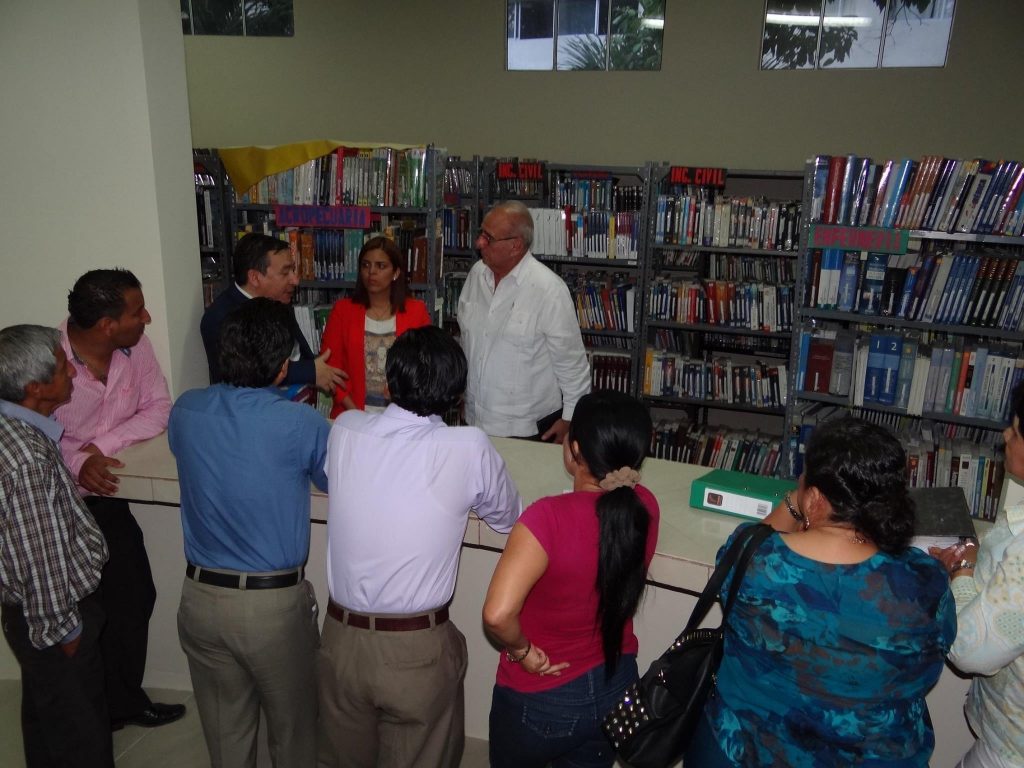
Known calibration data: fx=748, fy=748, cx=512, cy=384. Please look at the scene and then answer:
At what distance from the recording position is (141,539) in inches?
104

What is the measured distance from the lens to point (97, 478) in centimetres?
240

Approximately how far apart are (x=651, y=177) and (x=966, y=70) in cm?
284

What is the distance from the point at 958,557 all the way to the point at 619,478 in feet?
2.71

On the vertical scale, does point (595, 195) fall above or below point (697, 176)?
below

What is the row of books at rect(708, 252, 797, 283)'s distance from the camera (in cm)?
564

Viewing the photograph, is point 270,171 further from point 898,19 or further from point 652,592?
point 898,19

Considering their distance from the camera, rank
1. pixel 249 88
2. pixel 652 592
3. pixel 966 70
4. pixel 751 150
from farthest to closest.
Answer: pixel 249 88 → pixel 751 150 → pixel 966 70 → pixel 652 592

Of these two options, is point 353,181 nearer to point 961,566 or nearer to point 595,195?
point 595,195

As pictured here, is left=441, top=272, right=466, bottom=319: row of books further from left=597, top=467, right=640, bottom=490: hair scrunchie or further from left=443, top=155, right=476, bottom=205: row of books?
left=597, top=467, right=640, bottom=490: hair scrunchie

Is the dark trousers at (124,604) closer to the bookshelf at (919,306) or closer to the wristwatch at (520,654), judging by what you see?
the wristwatch at (520,654)

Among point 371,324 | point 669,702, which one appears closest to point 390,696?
point 669,702

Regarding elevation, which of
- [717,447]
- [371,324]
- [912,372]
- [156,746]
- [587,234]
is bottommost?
[156,746]

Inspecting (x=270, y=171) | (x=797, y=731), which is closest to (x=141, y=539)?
(x=797, y=731)

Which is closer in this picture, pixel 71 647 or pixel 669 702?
pixel 669 702
